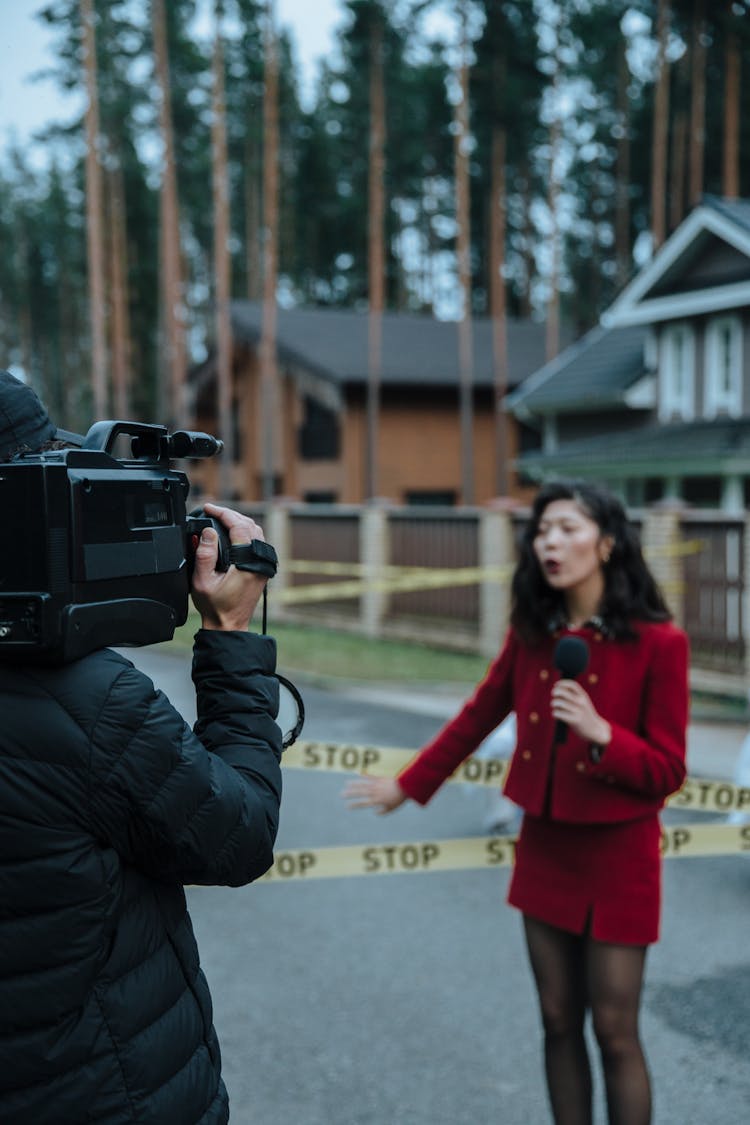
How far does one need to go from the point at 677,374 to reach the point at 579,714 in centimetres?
2147

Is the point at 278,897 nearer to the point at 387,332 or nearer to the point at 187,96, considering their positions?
the point at 387,332

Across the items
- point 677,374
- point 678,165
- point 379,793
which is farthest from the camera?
point 678,165

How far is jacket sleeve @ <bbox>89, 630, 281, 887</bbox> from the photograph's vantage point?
5.87 ft

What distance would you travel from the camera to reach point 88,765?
178 cm

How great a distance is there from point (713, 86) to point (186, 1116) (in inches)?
1396

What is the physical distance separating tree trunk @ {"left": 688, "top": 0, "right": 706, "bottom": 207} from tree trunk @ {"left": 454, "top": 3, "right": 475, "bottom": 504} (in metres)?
5.53

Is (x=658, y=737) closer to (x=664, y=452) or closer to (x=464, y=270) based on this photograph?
(x=664, y=452)

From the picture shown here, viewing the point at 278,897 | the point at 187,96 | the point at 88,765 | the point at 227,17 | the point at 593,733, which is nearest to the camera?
the point at 88,765

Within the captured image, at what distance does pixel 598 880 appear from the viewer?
3133mm

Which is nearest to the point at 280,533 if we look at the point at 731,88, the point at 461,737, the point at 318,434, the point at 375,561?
the point at 375,561

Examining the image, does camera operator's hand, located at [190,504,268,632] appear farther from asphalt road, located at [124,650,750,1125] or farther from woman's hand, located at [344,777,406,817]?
asphalt road, located at [124,650,750,1125]

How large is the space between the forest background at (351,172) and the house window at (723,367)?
804cm

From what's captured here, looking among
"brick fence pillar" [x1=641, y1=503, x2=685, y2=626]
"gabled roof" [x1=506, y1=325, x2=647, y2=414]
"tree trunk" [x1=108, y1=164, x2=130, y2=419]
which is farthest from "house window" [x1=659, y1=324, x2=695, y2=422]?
"tree trunk" [x1=108, y1=164, x2=130, y2=419]

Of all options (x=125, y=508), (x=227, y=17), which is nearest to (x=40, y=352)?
(x=227, y=17)
